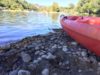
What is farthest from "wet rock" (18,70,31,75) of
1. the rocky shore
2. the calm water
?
the calm water

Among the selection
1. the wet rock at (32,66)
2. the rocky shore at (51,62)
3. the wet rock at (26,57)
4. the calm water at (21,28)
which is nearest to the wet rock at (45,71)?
the rocky shore at (51,62)

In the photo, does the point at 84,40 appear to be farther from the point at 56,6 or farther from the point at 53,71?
the point at 56,6

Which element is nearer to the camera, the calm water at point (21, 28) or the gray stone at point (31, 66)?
the gray stone at point (31, 66)

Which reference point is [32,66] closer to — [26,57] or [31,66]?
[31,66]

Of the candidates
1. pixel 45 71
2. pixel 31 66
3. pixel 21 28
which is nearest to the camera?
pixel 45 71

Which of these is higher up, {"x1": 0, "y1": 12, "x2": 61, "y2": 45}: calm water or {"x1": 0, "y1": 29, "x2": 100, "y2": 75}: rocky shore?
{"x1": 0, "y1": 29, "x2": 100, "y2": 75}: rocky shore

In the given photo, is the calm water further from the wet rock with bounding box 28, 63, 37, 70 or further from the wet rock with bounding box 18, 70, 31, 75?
the wet rock with bounding box 18, 70, 31, 75

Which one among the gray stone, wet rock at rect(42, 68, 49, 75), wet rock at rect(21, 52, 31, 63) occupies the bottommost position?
wet rock at rect(42, 68, 49, 75)

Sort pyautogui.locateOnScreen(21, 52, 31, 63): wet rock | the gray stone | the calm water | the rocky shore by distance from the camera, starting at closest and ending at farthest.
Answer: the rocky shore, the gray stone, pyautogui.locateOnScreen(21, 52, 31, 63): wet rock, the calm water

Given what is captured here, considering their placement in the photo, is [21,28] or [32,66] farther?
[21,28]

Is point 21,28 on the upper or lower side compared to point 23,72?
lower

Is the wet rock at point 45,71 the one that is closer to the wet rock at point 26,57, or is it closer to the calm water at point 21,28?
the wet rock at point 26,57

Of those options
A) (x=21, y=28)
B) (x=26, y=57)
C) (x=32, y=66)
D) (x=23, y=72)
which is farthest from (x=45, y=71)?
(x=21, y=28)

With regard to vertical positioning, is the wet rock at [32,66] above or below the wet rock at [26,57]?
below
